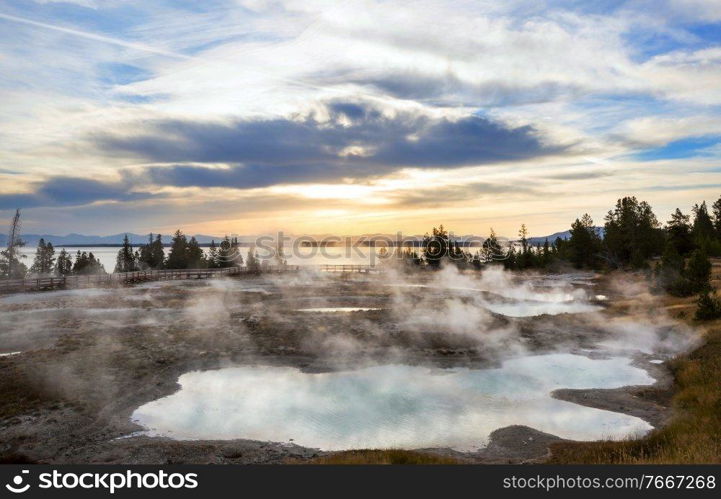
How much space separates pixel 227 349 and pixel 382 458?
18.8m

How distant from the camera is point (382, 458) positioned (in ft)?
44.1

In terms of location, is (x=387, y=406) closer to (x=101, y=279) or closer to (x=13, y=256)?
(x=101, y=279)

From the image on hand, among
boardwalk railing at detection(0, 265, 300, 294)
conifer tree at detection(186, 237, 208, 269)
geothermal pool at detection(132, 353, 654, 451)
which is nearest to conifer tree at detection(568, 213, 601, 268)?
boardwalk railing at detection(0, 265, 300, 294)

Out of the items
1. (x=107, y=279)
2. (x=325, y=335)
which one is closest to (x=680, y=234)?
(x=325, y=335)

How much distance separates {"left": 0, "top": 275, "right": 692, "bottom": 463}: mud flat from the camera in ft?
51.6

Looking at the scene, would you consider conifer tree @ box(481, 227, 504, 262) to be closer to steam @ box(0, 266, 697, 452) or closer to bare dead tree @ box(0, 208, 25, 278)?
steam @ box(0, 266, 697, 452)

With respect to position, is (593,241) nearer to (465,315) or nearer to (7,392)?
(465,315)

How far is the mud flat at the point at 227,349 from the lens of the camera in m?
15.7

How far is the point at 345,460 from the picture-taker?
1378 cm

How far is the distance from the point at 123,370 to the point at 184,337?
26.0 feet

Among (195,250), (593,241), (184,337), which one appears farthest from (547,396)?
(195,250)

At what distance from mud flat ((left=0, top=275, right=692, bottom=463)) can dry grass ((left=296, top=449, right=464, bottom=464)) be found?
0.93 meters

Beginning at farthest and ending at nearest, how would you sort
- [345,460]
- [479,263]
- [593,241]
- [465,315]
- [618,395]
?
[479,263]
[593,241]
[465,315]
[618,395]
[345,460]

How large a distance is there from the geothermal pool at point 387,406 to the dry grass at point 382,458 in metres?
1.33
